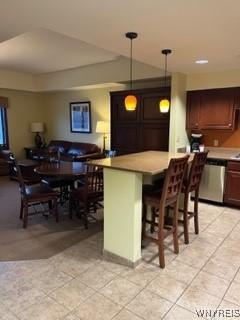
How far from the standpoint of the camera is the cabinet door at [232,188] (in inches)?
160

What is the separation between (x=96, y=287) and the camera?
2.21m

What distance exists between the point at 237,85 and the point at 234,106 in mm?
358

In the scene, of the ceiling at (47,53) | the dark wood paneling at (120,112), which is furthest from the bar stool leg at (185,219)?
the ceiling at (47,53)

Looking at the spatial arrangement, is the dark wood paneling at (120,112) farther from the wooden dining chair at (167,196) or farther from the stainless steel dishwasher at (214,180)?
the wooden dining chair at (167,196)

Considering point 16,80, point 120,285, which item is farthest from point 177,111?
point 16,80

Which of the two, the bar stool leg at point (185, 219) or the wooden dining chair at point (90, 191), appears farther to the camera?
the wooden dining chair at point (90, 191)

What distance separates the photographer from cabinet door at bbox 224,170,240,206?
4055mm

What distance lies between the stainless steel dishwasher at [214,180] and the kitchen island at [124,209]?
2.03 m

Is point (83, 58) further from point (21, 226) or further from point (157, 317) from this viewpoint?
point (157, 317)

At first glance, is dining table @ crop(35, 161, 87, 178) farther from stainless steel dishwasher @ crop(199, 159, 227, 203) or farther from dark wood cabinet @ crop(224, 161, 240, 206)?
dark wood cabinet @ crop(224, 161, 240, 206)

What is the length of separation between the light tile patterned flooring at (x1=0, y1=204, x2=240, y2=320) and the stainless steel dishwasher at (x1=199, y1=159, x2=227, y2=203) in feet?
4.55

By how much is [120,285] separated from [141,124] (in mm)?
3462

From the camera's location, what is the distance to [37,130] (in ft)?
25.3

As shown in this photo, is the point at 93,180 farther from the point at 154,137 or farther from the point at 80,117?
the point at 80,117
